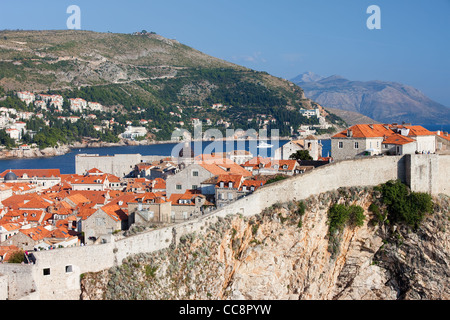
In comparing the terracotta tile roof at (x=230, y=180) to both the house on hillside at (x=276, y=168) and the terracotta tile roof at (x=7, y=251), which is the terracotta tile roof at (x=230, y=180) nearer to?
the house on hillside at (x=276, y=168)

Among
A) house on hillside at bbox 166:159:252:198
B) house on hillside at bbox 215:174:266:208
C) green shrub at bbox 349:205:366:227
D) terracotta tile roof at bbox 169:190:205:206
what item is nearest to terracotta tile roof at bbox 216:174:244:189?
house on hillside at bbox 215:174:266:208

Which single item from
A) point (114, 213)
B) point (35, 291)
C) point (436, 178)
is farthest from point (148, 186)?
point (35, 291)

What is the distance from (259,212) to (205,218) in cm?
360

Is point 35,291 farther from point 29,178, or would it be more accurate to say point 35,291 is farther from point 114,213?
point 29,178

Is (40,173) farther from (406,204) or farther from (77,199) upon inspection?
(406,204)

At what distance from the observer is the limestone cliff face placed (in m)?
22.2

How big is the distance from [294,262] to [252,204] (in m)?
3.83

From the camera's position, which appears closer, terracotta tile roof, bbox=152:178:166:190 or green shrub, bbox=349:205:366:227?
green shrub, bbox=349:205:366:227

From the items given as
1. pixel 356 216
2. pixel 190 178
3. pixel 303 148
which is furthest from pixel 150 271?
pixel 303 148

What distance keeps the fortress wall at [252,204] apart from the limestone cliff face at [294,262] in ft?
1.24

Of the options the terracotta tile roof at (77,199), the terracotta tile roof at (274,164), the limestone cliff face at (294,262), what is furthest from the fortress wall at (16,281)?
the terracotta tile roof at (77,199)

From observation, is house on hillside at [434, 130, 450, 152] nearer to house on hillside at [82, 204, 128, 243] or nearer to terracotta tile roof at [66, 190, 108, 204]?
house on hillside at [82, 204, 128, 243]

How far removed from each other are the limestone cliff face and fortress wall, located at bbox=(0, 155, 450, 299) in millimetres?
379

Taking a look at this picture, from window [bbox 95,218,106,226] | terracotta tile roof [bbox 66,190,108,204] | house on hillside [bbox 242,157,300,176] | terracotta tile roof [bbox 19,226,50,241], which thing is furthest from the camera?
terracotta tile roof [bbox 66,190,108,204]
